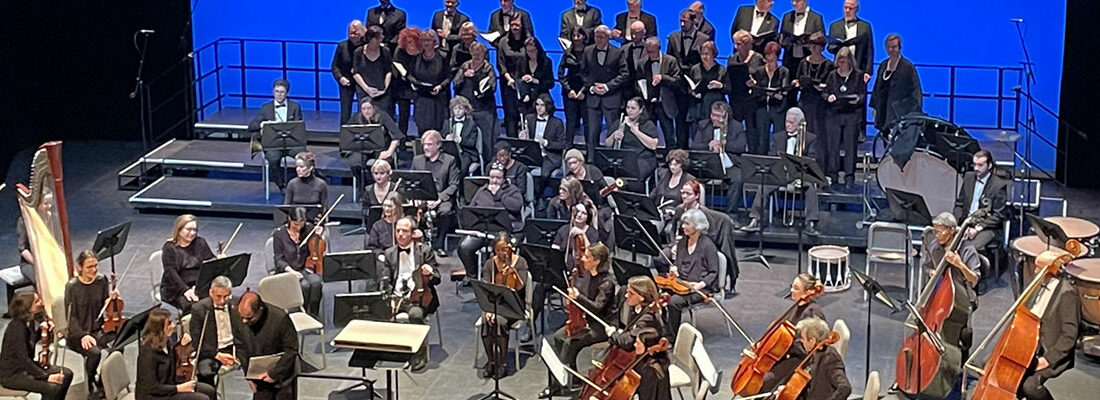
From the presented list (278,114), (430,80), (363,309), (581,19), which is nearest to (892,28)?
(581,19)

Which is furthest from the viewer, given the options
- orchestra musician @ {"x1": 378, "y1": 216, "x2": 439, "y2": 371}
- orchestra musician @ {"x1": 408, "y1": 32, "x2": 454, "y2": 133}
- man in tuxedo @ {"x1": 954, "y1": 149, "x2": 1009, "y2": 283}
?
orchestra musician @ {"x1": 408, "y1": 32, "x2": 454, "y2": 133}

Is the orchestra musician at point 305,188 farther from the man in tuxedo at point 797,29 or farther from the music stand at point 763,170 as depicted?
the man in tuxedo at point 797,29

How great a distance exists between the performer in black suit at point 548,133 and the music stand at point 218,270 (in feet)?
14.5

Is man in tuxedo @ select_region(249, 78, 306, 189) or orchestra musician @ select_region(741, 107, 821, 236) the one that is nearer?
orchestra musician @ select_region(741, 107, 821, 236)

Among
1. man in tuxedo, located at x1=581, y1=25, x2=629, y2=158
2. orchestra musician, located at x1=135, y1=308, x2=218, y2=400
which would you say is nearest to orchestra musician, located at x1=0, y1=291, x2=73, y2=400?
orchestra musician, located at x1=135, y1=308, x2=218, y2=400

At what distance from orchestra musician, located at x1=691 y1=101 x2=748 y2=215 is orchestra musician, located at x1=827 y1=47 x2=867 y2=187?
844mm

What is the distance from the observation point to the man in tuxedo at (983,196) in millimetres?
13117

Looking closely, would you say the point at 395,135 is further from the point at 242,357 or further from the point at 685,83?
the point at 242,357

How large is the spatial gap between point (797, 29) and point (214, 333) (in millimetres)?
7073

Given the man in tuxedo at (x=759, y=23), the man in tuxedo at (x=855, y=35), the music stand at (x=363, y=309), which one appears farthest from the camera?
the man in tuxedo at (x=759, y=23)

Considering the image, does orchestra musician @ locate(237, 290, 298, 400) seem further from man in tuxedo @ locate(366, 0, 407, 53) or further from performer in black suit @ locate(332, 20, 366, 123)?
man in tuxedo @ locate(366, 0, 407, 53)

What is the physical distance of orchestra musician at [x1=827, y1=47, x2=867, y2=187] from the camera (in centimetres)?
1462

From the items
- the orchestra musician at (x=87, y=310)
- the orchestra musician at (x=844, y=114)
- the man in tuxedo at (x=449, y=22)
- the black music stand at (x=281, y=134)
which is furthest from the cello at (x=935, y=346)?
the man in tuxedo at (x=449, y=22)

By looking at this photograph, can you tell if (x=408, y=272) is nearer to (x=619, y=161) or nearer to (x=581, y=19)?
(x=619, y=161)
